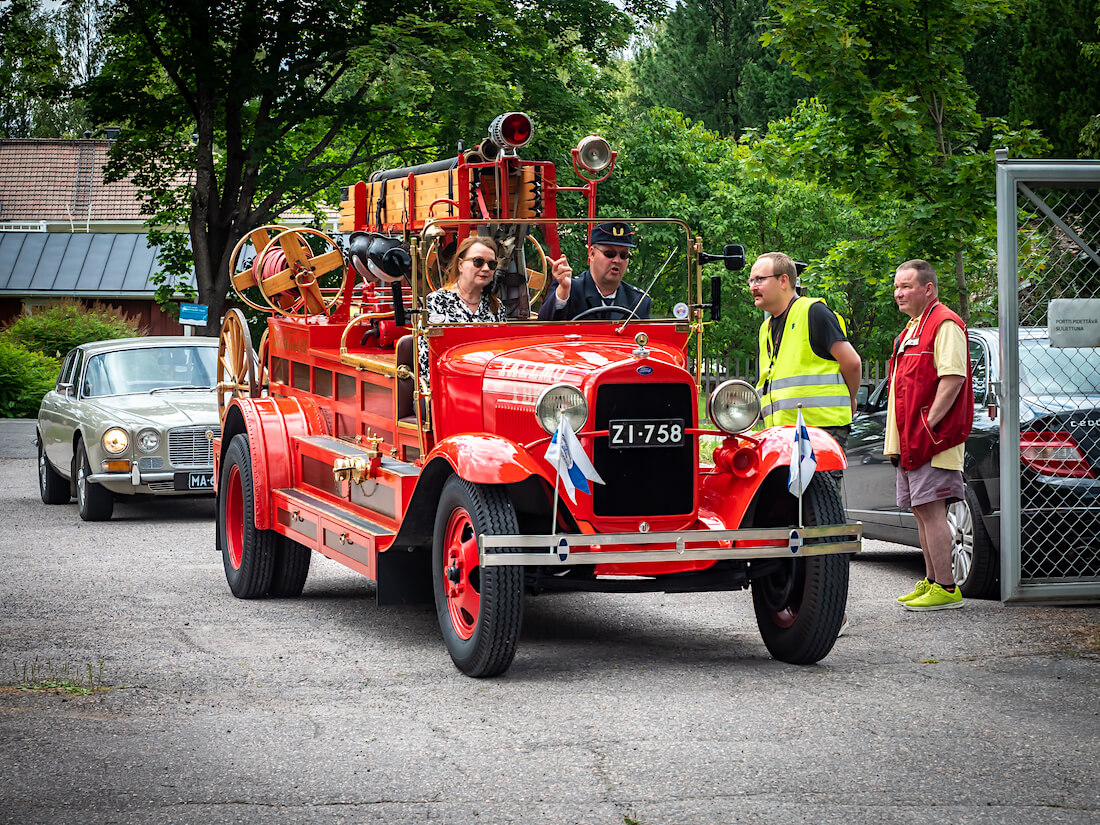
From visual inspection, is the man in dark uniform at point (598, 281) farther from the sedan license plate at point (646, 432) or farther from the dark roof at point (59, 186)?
the dark roof at point (59, 186)

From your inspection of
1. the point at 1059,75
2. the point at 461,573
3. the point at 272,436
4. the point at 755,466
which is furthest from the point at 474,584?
the point at 1059,75

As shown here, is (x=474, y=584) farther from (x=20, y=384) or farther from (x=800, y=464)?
(x=20, y=384)

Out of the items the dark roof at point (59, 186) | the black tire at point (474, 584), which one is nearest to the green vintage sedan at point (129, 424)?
the black tire at point (474, 584)

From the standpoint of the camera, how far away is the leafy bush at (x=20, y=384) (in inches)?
1124

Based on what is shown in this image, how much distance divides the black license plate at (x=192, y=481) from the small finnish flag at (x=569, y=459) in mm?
7480

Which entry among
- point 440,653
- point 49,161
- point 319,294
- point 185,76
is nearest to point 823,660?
point 440,653

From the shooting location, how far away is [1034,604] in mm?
8234

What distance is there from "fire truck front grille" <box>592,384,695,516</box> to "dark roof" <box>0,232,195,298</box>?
37.5 meters

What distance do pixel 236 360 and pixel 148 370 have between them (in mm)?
4505

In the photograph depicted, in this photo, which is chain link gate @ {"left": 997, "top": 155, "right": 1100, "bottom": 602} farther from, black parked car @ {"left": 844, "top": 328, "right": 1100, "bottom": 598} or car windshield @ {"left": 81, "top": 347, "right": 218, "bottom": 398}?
car windshield @ {"left": 81, "top": 347, "right": 218, "bottom": 398}

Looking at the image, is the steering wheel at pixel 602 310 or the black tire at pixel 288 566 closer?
the steering wheel at pixel 602 310

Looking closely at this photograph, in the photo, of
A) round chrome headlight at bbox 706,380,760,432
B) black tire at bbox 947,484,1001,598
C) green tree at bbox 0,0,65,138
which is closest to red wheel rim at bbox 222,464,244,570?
round chrome headlight at bbox 706,380,760,432

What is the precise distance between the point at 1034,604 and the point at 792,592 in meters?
2.23

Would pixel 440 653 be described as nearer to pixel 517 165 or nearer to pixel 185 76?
pixel 517 165
